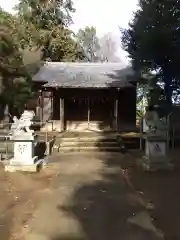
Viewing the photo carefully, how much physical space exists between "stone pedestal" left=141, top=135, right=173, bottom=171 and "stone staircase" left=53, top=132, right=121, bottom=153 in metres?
4.52

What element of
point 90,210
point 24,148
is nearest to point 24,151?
point 24,148

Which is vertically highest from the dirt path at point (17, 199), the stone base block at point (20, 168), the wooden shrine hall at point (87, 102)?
the wooden shrine hall at point (87, 102)

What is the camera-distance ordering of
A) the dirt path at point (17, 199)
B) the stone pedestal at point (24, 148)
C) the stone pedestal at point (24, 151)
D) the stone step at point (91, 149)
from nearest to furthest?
the dirt path at point (17, 199) → the stone pedestal at point (24, 151) → the stone pedestal at point (24, 148) → the stone step at point (91, 149)

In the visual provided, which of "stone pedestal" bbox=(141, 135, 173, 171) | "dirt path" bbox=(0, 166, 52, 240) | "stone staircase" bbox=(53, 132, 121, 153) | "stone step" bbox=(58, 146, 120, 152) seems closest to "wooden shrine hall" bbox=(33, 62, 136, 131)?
"stone staircase" bbox=(53, 132, 121, 153)

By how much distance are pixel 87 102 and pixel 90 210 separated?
16.4 metres

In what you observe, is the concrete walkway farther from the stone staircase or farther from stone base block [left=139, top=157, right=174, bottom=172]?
the stone staircase

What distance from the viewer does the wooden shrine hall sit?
898 inches

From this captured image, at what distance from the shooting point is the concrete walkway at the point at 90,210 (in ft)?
19.7

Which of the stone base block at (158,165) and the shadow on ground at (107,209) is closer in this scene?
the shadow on ground at (107,209)

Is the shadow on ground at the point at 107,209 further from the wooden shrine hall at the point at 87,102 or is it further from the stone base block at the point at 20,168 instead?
the wooden shrine hall at the point at 87,102

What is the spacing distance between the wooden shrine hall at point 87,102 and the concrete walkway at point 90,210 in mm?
11048

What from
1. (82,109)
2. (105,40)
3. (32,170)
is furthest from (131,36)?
(105,40)

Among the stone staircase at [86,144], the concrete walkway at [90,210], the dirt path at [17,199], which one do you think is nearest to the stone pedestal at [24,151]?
the dirt path at [17,199]

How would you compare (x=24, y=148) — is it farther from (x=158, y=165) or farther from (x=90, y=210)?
(x=90, y=210)
